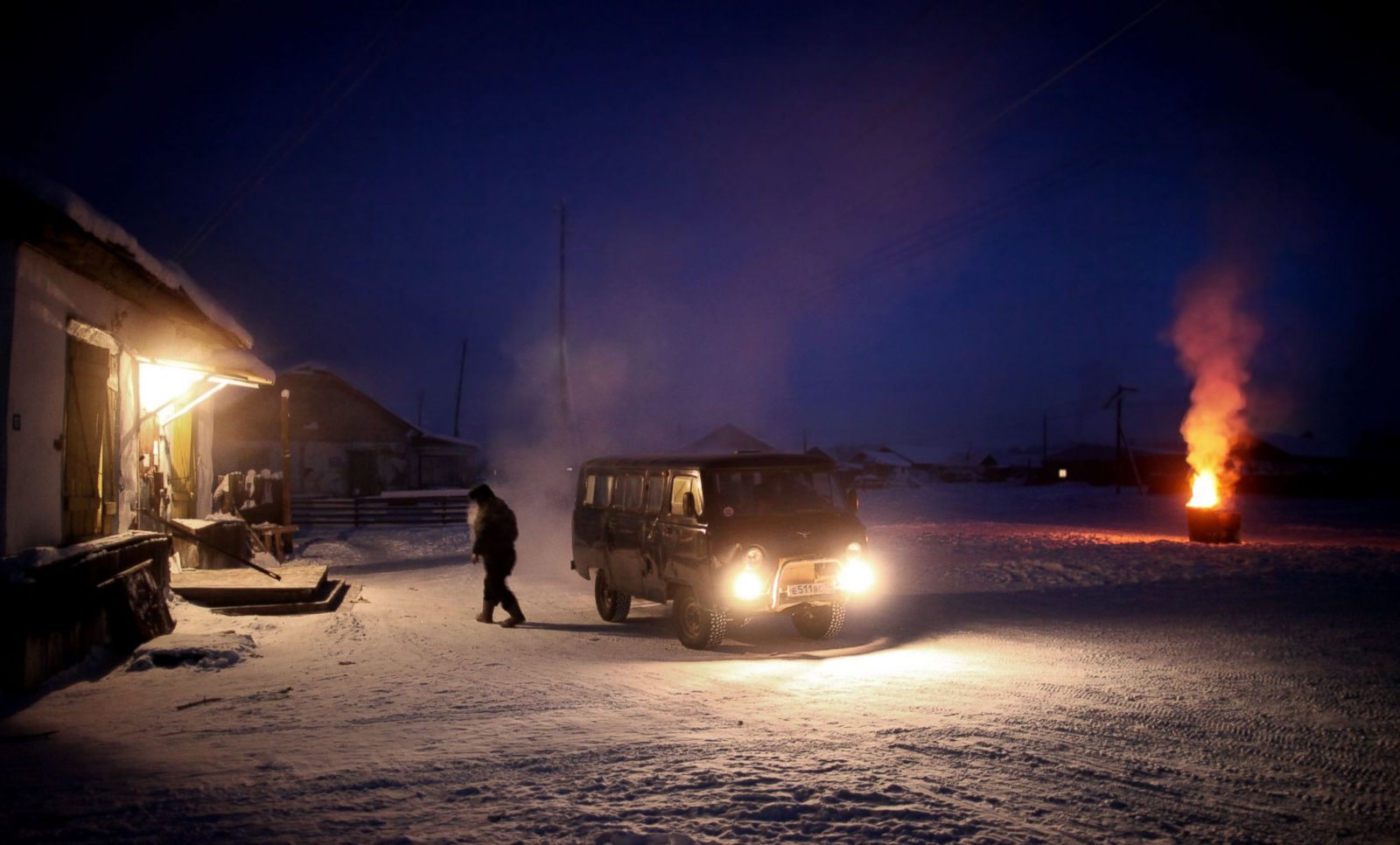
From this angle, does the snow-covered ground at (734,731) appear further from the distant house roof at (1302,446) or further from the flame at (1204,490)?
the distant house roof at (1302,446)

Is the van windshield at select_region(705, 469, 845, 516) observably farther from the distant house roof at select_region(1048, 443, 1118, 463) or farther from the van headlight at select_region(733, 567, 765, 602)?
the distant house roof at select_region(1048, 443, 1118, 463)

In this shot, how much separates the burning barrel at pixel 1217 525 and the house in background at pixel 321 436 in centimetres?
3354

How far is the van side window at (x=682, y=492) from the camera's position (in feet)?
33.9

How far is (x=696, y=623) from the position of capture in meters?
10.2

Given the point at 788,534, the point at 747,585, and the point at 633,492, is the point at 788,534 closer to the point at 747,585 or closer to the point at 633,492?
the point at 747,585

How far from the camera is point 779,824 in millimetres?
4367

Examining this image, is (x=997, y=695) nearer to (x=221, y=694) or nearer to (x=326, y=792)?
(x=326, y=792)

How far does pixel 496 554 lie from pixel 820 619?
4715 mm

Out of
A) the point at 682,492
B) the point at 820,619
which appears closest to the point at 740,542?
the point at 682,492

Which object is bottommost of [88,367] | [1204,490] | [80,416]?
[1204,490]

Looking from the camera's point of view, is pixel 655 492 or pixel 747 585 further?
pixel 655 492

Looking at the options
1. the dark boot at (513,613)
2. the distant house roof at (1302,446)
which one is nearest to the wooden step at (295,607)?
the dark boot at (513,613)

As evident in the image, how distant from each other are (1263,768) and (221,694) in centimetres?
792

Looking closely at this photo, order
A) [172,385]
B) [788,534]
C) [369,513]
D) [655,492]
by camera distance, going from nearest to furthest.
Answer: [788,534] < [655,492] < [172,385] < [369,513]
